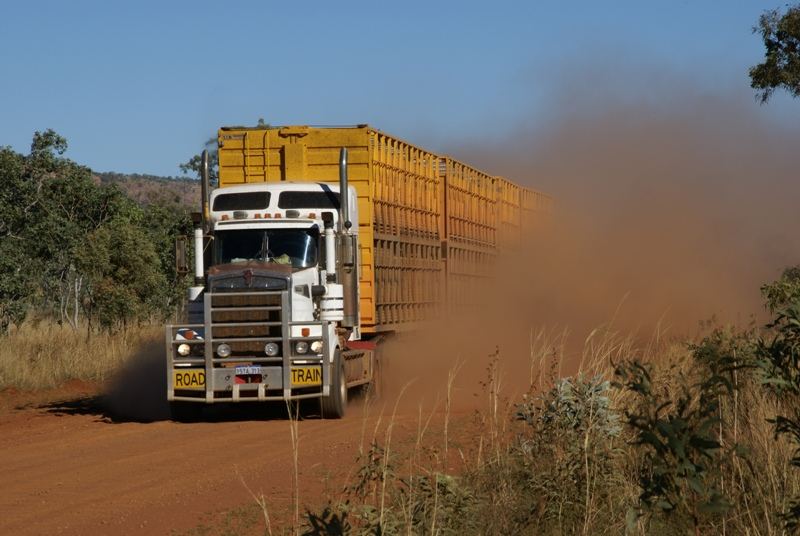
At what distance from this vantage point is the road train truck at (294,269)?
18297mm

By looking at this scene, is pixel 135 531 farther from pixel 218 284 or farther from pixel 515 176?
pixel 515 176

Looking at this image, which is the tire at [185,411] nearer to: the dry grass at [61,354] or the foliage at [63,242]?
the dry grass at [61,354]

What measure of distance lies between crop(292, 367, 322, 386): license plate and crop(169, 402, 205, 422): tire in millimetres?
1890

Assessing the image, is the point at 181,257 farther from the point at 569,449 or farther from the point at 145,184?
the point at 145,184

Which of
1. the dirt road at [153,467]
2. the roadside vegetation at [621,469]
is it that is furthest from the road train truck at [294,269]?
the roadside vegetation at [621,469]

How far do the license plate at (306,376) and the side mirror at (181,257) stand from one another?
216 centimetres

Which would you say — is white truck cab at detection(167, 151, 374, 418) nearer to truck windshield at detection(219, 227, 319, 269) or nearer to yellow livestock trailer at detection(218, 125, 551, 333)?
truck windshield at detection(219, 227, 319, 269)

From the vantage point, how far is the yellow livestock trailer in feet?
69.1

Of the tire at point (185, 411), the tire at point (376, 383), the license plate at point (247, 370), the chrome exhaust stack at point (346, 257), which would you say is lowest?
the tire at point (185, 411)

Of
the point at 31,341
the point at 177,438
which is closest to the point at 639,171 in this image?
the point at 31,341

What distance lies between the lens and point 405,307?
23641 mm

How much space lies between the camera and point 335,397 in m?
18.4

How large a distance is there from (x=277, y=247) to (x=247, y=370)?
1903 millimetres

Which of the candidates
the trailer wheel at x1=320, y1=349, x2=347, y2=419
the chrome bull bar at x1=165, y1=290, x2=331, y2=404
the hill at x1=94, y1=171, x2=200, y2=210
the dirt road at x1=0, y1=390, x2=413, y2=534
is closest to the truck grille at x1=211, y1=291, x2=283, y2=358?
the chrome bull bar at x1=165, y1=290, x2=331, y2=404
